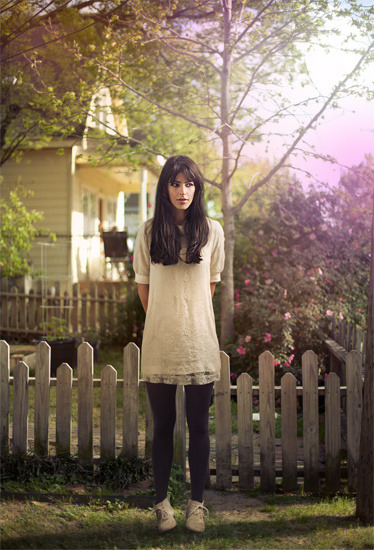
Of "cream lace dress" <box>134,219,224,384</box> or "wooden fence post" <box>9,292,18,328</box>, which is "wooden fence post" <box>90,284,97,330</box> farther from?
"cream lace dress" <box>134,219,224,384</box>

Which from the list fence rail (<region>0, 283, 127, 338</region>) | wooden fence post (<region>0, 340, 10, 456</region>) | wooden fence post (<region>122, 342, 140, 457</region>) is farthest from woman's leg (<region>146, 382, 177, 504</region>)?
fence rail (<region>0, 283, 127, 338</region>)

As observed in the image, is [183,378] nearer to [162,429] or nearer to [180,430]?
[162,429]

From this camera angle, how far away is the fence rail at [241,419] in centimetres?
369

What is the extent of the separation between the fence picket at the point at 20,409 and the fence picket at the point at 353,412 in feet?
7.12

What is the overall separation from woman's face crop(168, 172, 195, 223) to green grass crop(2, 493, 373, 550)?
5.75ft

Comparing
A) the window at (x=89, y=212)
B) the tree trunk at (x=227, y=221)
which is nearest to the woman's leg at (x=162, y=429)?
the tree trunk at (x=227, y=221)

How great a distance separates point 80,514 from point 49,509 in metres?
0.20

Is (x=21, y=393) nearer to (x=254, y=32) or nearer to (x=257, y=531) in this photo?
(x=257, y=531)

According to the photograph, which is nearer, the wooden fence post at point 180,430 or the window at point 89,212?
the wooden fence post at point 180,430

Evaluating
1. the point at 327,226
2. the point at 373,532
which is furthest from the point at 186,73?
the point at 373,532

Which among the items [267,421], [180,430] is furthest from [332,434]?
[180,430]

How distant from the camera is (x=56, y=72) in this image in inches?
A: 364

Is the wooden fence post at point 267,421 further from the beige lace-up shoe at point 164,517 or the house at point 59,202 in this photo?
the house at point 59,202

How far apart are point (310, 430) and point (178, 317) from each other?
1.44m
